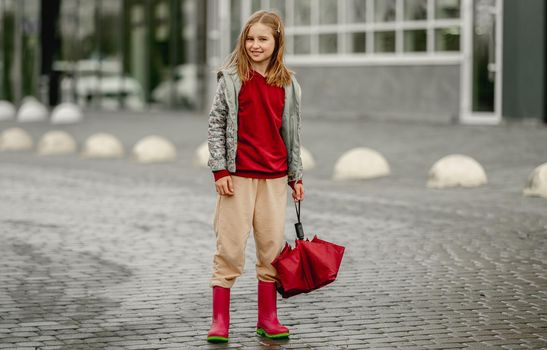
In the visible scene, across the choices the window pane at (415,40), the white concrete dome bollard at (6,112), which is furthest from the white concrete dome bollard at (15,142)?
the white concrete dome bollard at (6,112)

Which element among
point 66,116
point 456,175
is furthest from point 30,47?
point 456,175

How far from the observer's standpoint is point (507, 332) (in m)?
6.17

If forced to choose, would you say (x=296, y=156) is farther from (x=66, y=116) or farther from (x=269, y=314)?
(x=66, y=116)

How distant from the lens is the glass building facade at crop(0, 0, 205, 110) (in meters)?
34.2

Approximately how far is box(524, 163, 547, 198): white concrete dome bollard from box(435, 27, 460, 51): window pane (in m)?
12.0

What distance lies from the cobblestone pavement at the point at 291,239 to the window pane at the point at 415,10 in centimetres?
887

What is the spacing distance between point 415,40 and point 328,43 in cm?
312

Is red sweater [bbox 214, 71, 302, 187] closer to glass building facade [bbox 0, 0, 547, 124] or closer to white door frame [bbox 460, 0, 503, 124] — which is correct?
glass building facade [bbox 0, 0, 547, 124]

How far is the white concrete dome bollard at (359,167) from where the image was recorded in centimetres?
1505

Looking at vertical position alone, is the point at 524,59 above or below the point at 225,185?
above

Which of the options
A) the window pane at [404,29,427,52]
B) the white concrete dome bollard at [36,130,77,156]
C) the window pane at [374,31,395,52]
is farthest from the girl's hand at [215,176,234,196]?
the window pane at [374,31,395,52]

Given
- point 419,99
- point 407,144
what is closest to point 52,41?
point 419,99

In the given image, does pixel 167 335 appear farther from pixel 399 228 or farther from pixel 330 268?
pixel 399 228

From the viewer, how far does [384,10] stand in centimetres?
2628
